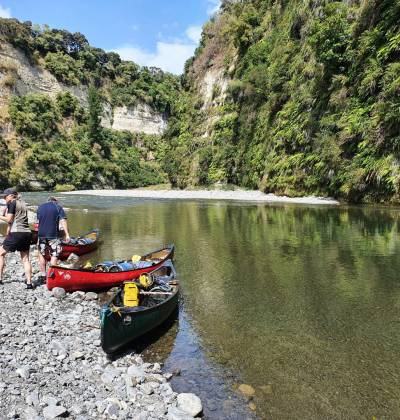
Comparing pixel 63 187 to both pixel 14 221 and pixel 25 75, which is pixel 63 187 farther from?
pixel 14 221

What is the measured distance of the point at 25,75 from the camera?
3233 inches

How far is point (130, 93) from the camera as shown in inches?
4045

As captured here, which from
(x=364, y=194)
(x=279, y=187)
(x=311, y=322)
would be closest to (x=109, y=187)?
(x=279, y=187)

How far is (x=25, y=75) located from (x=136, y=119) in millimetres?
29378

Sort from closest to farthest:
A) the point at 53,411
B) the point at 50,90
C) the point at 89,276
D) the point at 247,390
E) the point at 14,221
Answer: the point at 53,411, the point at 247,390, the point at 14,221, the point at 89,276, the point at 50,90

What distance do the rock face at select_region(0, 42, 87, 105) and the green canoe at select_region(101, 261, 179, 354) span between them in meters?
79.2

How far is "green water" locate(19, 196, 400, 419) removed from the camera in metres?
5.61

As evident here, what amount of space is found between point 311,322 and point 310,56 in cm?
3629

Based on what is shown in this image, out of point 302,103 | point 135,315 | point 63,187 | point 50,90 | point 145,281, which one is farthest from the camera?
point 50,90

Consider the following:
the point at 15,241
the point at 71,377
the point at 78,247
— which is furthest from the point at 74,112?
the point at 71,377

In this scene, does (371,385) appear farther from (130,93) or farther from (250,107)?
(130,93)

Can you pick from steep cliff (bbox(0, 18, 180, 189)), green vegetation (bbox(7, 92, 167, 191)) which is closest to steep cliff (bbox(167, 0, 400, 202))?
green vegetation (bbox(7, 92, 167, 191))

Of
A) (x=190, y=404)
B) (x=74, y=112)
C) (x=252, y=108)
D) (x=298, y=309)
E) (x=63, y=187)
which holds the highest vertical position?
(x=74, y=112)

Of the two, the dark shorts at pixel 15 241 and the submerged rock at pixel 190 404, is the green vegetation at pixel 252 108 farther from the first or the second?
the submerged rock at pixel 190 404
